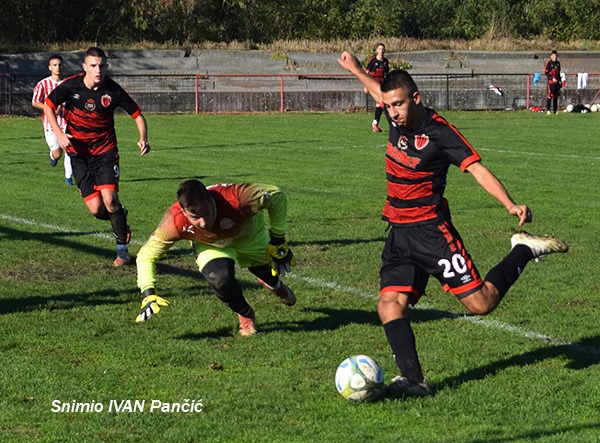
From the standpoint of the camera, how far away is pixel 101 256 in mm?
10945

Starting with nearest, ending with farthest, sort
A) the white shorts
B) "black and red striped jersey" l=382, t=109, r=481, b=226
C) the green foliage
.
→ "black and red striped jersey" l=382, t=109, r=481, b=226 < the white shorts < the green foliage

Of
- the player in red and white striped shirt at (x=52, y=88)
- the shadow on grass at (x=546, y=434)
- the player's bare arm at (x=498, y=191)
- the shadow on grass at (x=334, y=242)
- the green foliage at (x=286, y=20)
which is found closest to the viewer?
the shadow on grass at (x=546, y=434)

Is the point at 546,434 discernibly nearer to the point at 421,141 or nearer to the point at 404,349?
the point at 404,349

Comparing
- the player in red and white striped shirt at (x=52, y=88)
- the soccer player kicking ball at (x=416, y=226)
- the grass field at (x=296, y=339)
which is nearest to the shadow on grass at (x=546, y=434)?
the grass field at (x=296, y=339)

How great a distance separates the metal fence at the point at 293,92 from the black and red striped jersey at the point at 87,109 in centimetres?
2391

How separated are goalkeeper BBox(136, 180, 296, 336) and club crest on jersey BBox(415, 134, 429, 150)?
1.44 m

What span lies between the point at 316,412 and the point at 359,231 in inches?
267

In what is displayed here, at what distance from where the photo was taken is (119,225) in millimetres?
10578

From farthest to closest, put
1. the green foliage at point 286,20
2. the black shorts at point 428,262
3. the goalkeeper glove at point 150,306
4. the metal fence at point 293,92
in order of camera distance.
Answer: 1. the green foliage at point 286,20
2. the metal fence at point 293,92
3. the goalkeeper glove at point 150,306
4. the black shorts at point 428,262

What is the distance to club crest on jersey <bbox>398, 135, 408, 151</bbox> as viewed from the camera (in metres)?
6.33

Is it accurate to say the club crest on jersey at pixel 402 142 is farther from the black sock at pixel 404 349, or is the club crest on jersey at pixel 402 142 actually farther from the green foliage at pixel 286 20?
the green foliage at pixel 286 20

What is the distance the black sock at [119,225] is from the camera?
10.6m

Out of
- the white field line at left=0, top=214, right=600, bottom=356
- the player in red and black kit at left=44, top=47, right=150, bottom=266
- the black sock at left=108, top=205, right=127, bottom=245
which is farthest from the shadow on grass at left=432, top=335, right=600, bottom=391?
the player in red and black kit at left=44, top=47, right=150, bottom=266

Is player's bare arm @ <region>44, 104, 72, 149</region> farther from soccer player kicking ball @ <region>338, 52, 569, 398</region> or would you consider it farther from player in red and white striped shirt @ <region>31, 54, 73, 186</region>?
player in red and white striped shirt @ <region>31, 54, 73, 186</region>
